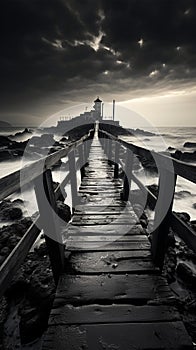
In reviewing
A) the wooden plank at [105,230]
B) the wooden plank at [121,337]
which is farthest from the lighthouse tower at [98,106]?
the wooden plank at [121,337]

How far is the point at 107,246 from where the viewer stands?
3254 mm

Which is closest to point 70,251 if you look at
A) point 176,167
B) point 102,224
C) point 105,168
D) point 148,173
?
point 102,224

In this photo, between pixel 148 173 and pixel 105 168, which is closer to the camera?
pixel 105 168

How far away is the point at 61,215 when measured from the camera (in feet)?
20.2

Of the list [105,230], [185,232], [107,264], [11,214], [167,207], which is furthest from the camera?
[11,214]

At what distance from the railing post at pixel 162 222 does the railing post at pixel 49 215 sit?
1278 mm

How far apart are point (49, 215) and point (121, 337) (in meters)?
1.39

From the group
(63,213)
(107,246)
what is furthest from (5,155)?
(107,246)

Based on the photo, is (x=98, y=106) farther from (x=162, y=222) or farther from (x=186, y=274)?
(x=162, y=222)

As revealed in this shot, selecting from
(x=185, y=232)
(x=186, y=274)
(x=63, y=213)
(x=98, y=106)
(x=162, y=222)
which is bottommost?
(x=186, y=274)

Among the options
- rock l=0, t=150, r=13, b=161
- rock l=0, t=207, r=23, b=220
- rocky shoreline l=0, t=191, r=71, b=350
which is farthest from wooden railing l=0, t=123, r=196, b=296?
rock l=0, t=150, r=13, b=161

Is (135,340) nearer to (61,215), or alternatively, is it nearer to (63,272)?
(63,272)

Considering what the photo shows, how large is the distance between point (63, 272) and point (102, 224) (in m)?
1.47

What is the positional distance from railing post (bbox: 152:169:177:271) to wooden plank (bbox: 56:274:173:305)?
0.30 metres
